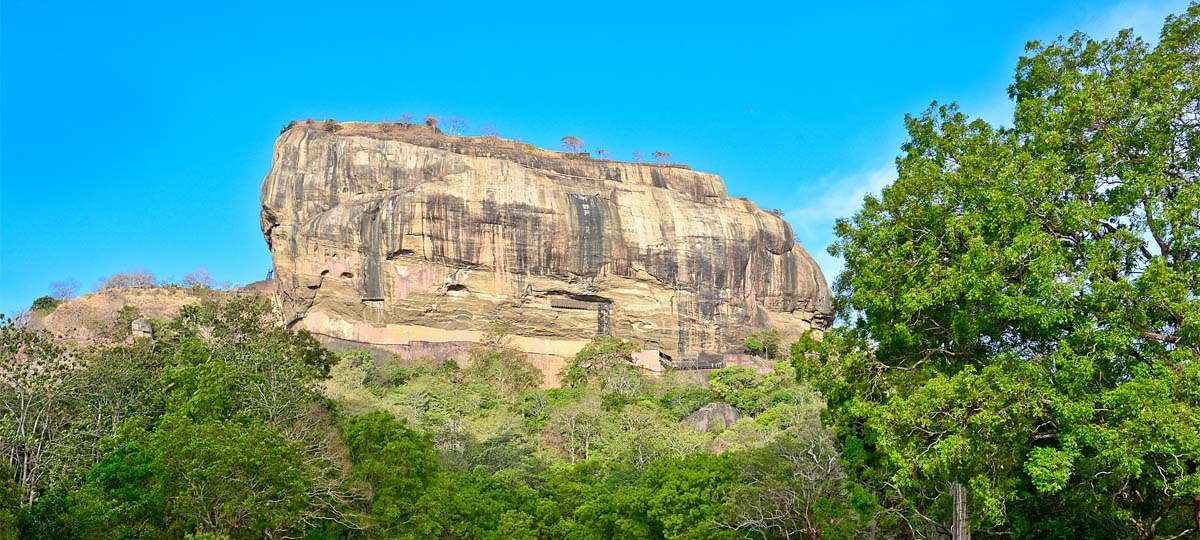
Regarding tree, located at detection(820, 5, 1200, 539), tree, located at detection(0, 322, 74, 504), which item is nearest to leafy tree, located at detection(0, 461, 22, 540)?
tree, located at detection(0, 322, 74, 504)

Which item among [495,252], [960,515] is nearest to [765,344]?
[495,252]

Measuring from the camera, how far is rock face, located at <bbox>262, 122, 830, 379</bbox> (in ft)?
217

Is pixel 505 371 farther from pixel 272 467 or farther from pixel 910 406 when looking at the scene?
pixel 910 406

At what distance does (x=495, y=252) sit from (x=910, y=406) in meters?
56.0

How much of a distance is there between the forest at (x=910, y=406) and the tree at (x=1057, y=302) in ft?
0.12

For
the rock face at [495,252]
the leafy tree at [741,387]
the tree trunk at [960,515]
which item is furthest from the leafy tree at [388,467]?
the rock face at [495,252]

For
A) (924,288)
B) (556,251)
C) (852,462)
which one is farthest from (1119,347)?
(556,251)

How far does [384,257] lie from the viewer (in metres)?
65.7

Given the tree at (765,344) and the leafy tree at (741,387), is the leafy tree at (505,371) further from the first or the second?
the tree at (765,344)

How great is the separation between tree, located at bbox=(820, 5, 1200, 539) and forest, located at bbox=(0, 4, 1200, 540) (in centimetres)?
4

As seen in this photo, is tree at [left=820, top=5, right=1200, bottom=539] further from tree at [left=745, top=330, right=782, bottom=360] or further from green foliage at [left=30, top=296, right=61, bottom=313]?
green foliage at [left=30, top=296, right=61, bottom=313]

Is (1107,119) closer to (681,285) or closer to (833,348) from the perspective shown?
(833,348)

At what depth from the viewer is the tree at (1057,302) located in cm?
1120

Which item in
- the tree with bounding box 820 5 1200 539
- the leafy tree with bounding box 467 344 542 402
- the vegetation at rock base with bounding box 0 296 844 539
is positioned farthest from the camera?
the leafy tree with bounding box 467 344 542 402
